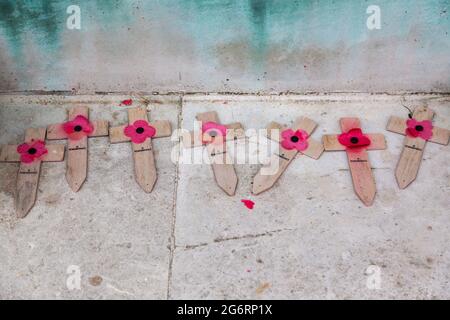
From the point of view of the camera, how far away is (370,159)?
2754 millimetres

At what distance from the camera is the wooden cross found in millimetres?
2640

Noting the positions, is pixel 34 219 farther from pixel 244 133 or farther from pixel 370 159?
pixel 370 159

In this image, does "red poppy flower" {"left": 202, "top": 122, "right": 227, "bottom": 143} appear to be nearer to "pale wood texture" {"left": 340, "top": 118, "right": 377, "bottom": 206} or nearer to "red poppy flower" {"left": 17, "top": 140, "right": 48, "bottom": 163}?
"pale wood texture" {"left": 340, "top": 118, "right": 377, "bottom": 206}

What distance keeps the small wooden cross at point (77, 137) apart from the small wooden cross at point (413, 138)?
1684 millimetres

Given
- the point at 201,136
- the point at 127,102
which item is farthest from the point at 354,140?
the point at 127,102

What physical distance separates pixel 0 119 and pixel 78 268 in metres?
1.20

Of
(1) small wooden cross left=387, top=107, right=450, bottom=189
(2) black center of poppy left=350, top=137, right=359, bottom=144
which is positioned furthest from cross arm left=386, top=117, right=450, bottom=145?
(2) black center of poppy left=350, top=137, right=359, bottom=144

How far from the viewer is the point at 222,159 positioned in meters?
2.76

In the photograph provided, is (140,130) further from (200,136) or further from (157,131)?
(200,136)

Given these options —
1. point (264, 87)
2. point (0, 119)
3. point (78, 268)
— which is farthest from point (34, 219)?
point (264, 87)

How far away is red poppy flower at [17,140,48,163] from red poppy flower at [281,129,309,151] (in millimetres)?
1355

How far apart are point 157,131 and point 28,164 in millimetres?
733

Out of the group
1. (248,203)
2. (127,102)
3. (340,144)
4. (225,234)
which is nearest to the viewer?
(225,234)
